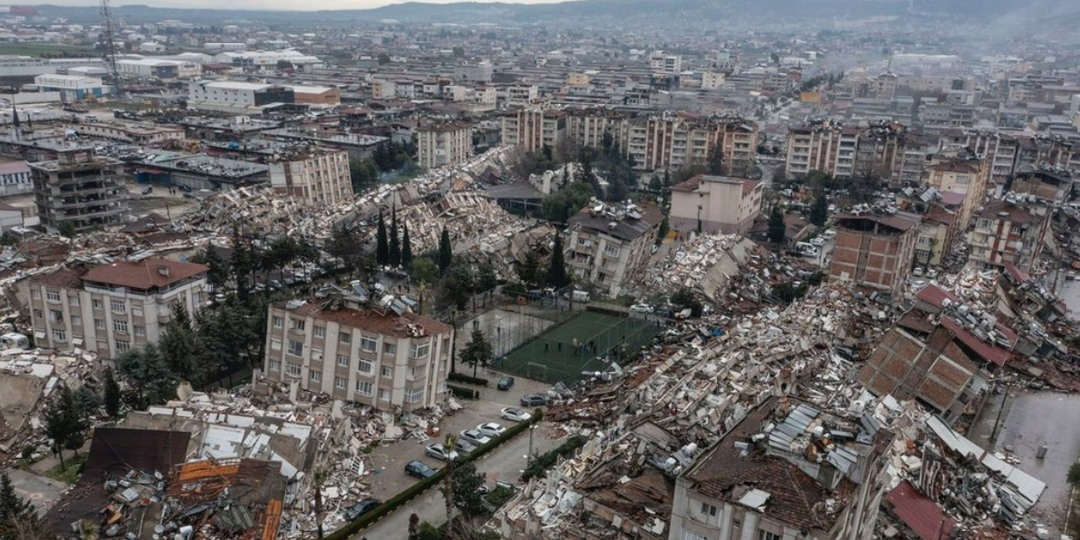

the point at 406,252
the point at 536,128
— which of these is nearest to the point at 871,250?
the point at 406,252

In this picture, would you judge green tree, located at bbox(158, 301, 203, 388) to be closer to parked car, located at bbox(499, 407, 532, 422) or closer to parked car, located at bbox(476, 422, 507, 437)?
parked car, located at bbox(476, 422, 507, 437)

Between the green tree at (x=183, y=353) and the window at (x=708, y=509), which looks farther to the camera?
the green tree at (x=183, y=353)

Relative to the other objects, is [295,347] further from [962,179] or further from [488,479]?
[962,179]

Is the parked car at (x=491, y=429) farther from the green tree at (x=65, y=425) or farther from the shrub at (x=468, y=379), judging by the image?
the green tree at (x=65, y=425)

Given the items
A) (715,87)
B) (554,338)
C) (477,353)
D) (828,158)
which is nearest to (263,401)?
(477,353)

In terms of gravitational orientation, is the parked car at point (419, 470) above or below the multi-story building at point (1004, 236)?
below

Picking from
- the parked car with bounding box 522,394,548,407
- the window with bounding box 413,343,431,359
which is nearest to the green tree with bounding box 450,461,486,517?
the window with bounding box 413,343,431,359

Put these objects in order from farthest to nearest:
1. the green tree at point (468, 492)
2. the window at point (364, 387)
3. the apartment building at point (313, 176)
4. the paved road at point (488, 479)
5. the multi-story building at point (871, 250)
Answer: the apartment building at point (313, 176) < the multi-story building at point (871, 250) < the window at point (364, 387) < the paved road at point (488, 479) < the green tree at point (468, 492)

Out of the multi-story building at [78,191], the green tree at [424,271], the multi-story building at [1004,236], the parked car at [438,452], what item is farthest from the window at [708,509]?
the multi-story building at [78,191]
